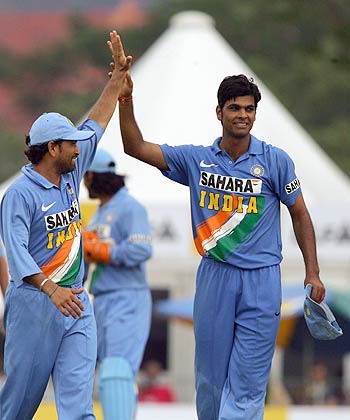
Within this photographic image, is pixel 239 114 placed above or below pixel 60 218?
above

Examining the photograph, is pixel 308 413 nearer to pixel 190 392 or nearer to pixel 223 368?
pixel 223 368

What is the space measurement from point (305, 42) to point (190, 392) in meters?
27.6

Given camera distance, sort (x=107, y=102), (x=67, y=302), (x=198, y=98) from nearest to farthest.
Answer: (x=67, y=302) < (x=107, y=102) < (x=198, y=98)

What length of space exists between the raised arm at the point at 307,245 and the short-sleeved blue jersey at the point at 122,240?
2263 mm

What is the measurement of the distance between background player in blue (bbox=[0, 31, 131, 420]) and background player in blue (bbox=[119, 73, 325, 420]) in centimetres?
47

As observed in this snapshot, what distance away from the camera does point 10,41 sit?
6500 centimetres

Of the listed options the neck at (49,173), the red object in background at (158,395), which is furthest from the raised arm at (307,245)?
the red object in background at (158,395)

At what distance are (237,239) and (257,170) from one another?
384 mm

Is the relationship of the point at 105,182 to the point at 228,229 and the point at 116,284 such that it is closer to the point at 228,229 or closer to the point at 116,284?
the point at 116,284

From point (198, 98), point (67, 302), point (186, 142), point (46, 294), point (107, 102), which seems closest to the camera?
point (67, 302)

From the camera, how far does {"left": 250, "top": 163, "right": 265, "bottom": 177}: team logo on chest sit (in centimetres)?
844

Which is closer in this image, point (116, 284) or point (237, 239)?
point (237, 239)

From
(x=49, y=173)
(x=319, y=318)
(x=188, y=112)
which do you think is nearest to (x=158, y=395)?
(x=188, y=112)

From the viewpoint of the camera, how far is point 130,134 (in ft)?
28.0
